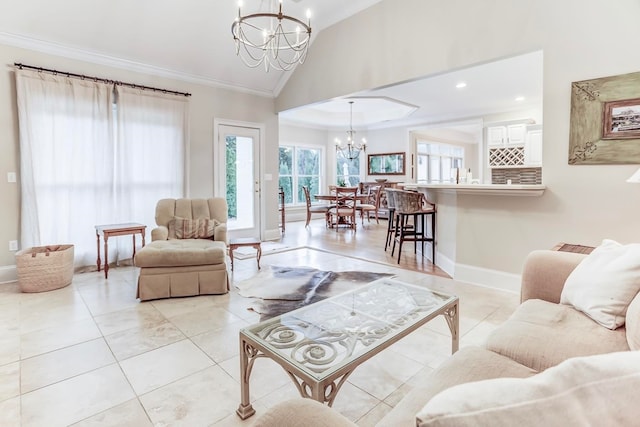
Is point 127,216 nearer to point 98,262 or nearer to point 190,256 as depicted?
point 98,262

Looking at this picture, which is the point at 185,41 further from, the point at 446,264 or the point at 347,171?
the point at 347,171

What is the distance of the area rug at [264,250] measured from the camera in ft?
15.9

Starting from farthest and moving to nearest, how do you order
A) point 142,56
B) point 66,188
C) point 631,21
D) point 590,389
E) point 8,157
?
point 142,56 → point 66,188 → point 8,157 → point 631,21 → point 590,389

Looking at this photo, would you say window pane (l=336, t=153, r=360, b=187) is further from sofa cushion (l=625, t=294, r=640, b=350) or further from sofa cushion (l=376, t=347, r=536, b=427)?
sofa cushion (l=376, t=347, r=536, b=427)

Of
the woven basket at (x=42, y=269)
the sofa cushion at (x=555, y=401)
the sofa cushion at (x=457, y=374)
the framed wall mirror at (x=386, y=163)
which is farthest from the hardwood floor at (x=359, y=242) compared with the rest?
the sofa cushion at (x=555, y=401)

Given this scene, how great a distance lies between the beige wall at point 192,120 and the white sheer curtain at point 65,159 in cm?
16

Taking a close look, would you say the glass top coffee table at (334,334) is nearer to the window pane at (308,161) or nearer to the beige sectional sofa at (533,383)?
the beige sectional sofa at (533,383)

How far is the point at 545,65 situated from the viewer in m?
2.85

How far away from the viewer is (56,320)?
2.66 meters

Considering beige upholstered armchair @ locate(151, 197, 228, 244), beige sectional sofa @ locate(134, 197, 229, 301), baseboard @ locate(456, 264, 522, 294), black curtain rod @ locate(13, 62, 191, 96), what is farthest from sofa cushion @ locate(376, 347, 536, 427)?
black curtain rod @ locate(13, 62, 191, 96)

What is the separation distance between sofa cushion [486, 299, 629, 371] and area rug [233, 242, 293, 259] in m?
3.76

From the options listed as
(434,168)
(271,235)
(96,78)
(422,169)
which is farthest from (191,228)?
(434,168)

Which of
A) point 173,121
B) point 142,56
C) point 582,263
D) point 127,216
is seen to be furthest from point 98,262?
point 582,263

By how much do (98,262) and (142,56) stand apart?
267 cm
